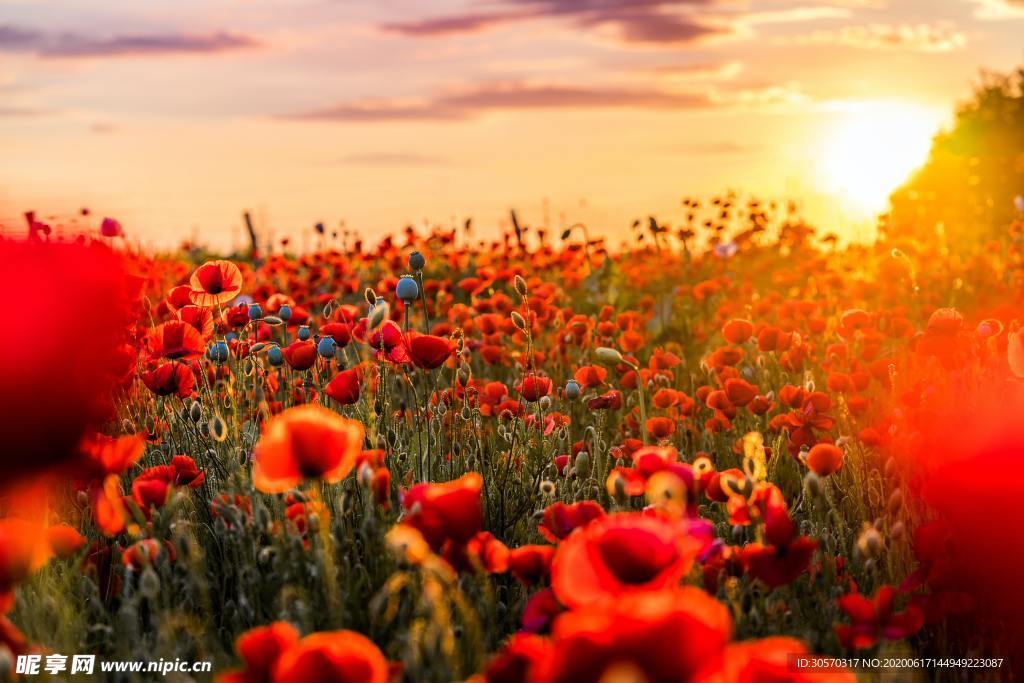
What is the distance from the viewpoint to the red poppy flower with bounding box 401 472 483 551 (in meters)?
1.84

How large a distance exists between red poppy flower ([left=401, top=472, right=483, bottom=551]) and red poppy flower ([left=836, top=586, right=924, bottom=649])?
74cm

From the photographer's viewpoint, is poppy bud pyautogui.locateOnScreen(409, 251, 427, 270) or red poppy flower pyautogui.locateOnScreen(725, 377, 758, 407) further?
red poppy flower pyautogui.locateOnScreen(725, 377, 758, 407)

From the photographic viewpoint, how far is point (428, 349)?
263 cm

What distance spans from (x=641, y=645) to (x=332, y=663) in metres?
0.49

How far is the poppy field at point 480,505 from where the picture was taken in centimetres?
154

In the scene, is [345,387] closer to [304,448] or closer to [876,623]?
[304,448]

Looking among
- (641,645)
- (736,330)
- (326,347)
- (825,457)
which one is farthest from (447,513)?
(736,330)

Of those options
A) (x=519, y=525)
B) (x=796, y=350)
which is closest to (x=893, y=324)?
(x=796, y=350)

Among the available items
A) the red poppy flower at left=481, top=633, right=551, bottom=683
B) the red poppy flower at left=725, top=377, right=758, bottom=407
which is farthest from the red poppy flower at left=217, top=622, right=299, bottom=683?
the red poppy flower at left=725, top=377, right=758, bottom=407

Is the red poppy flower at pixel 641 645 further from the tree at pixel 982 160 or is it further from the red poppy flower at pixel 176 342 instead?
the tree at pixel 982 160

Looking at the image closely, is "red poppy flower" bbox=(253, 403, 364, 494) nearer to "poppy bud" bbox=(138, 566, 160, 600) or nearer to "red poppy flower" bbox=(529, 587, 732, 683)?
"poppy bud" bbox=(138, 566, 160, 600)

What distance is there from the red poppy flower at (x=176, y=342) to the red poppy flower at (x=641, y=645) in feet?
6.72

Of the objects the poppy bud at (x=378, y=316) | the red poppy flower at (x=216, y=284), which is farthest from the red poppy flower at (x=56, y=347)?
the poppy bud at (x=378, y=316)

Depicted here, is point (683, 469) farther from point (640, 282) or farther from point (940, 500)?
point (640, 282)
